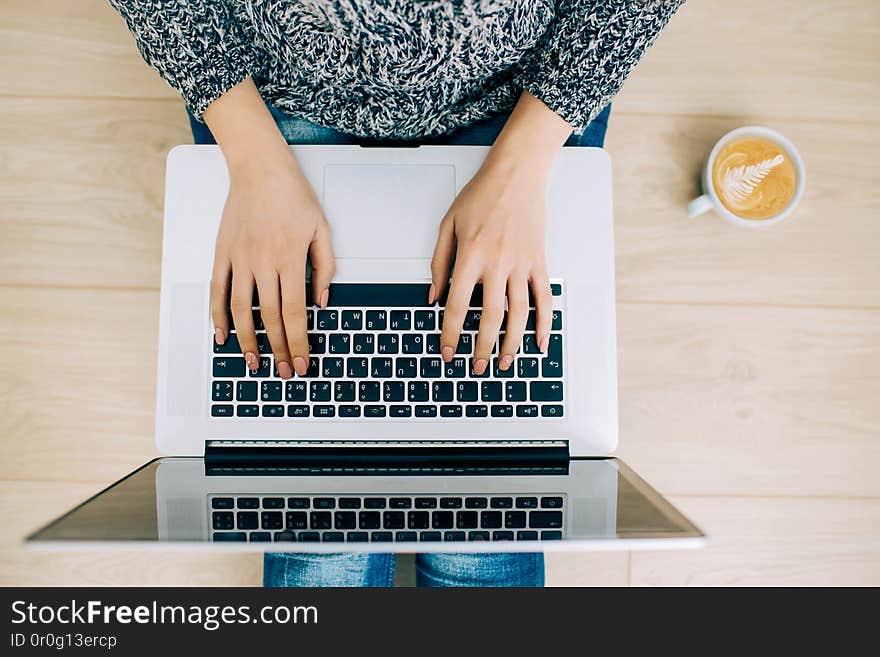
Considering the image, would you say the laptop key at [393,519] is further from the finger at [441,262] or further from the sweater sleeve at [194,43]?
the sweater sleeve at [194,43]

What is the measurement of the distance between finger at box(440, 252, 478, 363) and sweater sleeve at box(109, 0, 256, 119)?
0.26m

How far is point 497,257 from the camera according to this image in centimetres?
54

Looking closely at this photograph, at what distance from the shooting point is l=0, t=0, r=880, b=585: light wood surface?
83cm

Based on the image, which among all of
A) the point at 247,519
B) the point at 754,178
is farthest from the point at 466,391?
the point at 754,178

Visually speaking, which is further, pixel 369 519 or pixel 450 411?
pixel 450 411

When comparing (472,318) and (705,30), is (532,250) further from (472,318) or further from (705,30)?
(705,30)

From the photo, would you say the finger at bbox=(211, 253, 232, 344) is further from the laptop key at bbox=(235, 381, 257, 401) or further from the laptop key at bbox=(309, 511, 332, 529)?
the laptop key at bbox=(309, 511, 332, 529)

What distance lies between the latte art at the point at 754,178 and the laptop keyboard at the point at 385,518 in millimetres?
531

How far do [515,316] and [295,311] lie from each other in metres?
0.20

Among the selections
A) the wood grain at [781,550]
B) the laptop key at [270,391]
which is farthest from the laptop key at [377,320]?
the wood grain at [781,550]

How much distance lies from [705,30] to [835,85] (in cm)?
21

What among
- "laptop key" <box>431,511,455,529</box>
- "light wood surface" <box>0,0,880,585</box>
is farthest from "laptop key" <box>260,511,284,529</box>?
"light wood surface" <box>0,0,880,585</box>

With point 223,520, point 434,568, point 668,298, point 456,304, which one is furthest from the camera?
point 668,298

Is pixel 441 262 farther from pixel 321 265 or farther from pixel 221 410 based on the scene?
pixel 221 410
